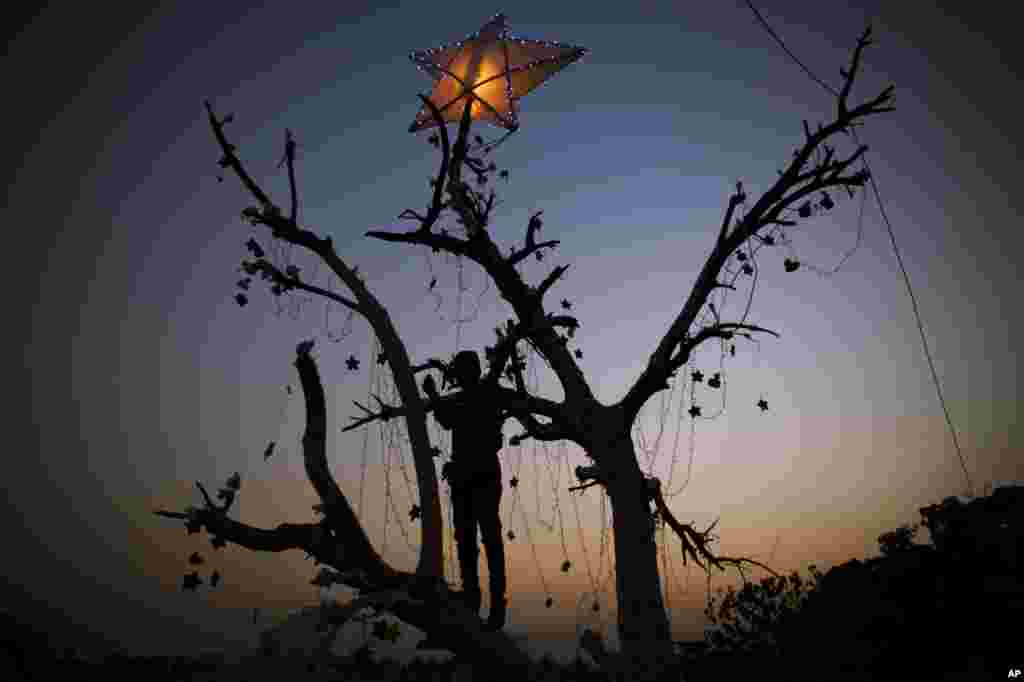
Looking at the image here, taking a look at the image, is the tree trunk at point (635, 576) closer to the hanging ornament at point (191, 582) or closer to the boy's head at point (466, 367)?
the boy's head at point (466, 367)

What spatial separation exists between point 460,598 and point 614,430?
3788 millimetres

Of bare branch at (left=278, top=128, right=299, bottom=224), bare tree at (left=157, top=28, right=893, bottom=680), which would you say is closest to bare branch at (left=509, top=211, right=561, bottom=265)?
bare tree at (left=157, top=28, right=893, bottom=680)

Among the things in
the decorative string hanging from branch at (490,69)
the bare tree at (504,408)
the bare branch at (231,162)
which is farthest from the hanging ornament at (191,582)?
the decorative string hanging from branch at (490,69)

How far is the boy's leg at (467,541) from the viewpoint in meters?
5.29

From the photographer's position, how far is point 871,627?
16.1ft

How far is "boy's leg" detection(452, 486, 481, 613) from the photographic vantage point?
5.29m

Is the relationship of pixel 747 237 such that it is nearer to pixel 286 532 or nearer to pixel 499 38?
pixel 499 38

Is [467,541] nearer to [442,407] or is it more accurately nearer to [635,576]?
[442,407]

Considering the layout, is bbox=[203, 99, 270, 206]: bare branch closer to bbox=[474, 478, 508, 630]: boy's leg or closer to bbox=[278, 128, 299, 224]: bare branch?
bbox=[278, 128, 299, 224]: bare branch

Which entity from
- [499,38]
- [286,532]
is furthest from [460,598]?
[499,38]

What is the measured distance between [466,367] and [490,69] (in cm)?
395

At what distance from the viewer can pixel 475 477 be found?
5.54 meters

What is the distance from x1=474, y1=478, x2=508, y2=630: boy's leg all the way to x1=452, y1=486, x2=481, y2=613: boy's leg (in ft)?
0.36

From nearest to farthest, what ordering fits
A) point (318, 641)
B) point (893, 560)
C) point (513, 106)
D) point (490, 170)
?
1. point (318, 641)
2. point (893, 560)
3. point (513, 106)
4. point (490, 170)
